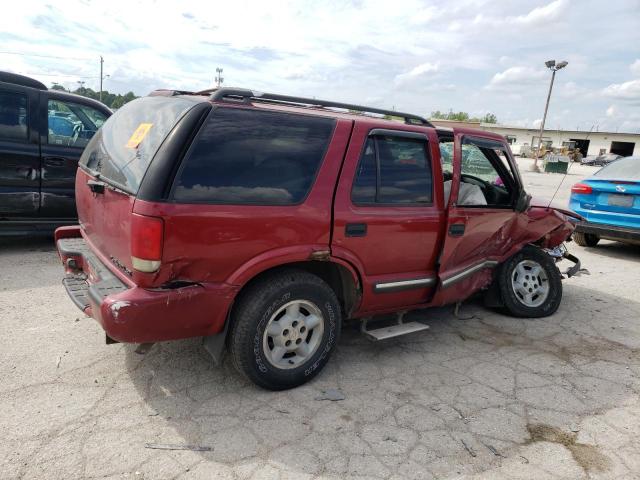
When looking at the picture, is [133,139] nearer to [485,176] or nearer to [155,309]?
[155,309]

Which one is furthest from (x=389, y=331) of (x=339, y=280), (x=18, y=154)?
(x=18, y=154)

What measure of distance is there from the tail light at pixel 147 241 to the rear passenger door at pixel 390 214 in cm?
112

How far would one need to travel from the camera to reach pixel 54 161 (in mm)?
5832

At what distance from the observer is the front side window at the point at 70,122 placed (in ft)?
19.3

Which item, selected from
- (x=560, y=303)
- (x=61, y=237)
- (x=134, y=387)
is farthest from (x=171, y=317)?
(x=560, y=303)

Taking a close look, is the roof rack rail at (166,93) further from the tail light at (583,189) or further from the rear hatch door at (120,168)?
the tail light at (583,189)

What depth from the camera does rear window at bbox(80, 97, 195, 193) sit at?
9.34 feet

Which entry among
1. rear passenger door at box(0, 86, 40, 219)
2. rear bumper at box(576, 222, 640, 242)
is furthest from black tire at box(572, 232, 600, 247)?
rear passenger door at box(0, 86, 40, 219)

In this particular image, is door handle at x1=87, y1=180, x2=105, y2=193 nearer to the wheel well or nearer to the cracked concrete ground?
the cracked concrete ground

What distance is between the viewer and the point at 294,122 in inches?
122

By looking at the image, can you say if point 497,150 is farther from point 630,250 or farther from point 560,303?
point 630,250

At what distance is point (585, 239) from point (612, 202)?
125 centimetres

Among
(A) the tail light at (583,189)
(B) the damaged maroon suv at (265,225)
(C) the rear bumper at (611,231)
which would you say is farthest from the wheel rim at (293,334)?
(A) the tail light at (583,189)

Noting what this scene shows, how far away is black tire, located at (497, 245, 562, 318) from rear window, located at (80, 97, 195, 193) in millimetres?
3353
